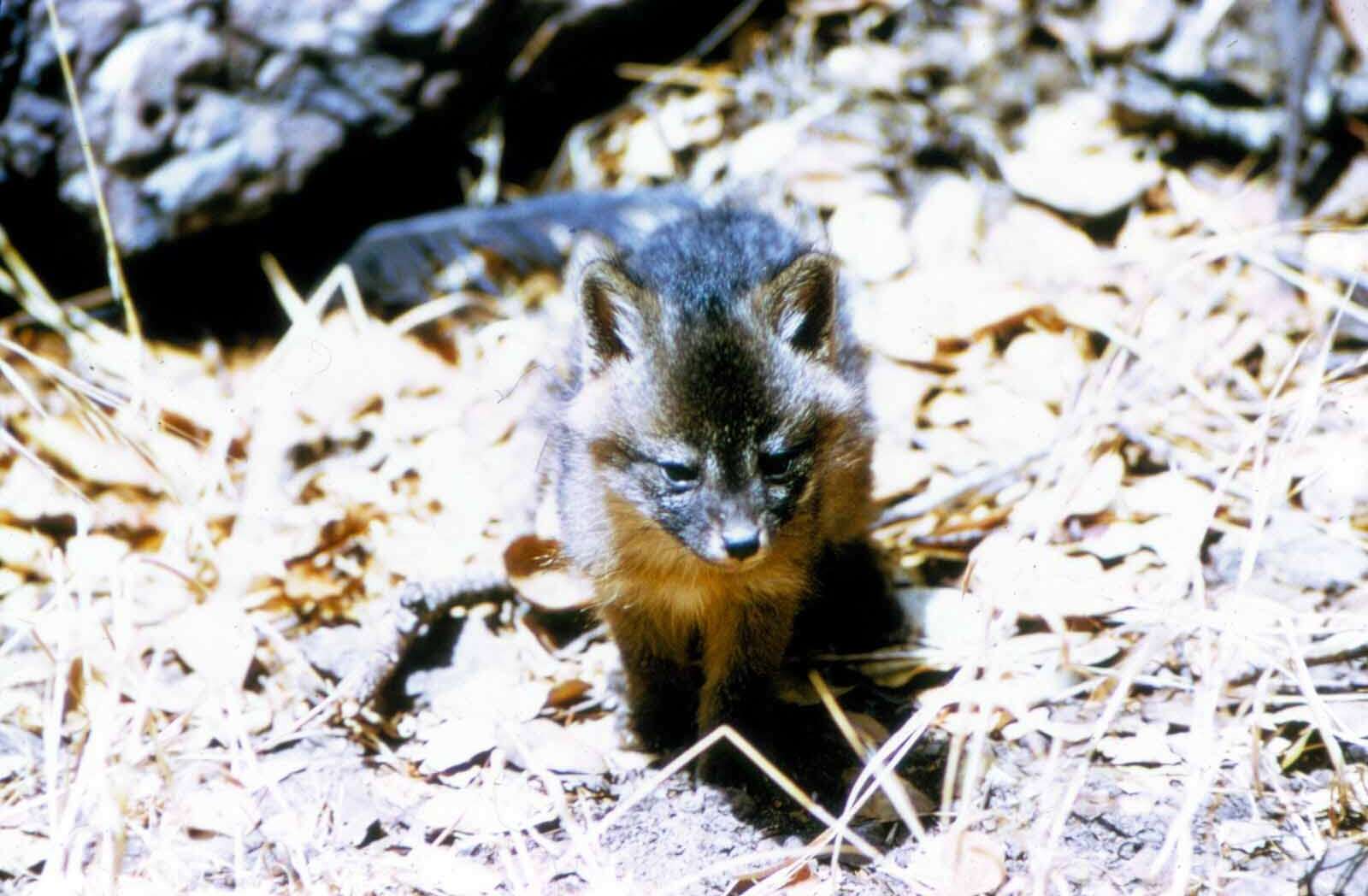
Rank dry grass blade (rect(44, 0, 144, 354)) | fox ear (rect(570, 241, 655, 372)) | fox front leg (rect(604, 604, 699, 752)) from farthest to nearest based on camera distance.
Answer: dry grass blade (rect(44, 0, 144, 354)) < fox front leg (rect(604, 604, 699, 752)) < fox ear (rect(570, 241, 655, 372))

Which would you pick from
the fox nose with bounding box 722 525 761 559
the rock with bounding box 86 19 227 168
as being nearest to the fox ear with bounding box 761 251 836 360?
the fox nose with bounding box 722 525 761 559

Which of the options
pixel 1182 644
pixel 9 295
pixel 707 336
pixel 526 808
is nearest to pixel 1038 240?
pixel 1182 644

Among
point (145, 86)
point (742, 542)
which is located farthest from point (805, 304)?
point (145, 86)

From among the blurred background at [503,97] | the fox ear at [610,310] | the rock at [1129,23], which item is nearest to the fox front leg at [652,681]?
the fox ear at [610,310]

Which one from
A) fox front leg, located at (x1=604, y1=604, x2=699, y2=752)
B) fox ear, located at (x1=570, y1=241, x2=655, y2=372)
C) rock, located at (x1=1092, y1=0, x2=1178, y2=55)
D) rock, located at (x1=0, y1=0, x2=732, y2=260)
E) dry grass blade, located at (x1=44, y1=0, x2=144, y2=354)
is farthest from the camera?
rock, located at (x1=1092, y1=0, x2=1178, y2=55)

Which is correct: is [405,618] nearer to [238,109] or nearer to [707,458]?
[707,458]

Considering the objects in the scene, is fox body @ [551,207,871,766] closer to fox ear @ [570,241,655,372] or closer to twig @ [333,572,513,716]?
fox ear @ [570,241,655,372]
